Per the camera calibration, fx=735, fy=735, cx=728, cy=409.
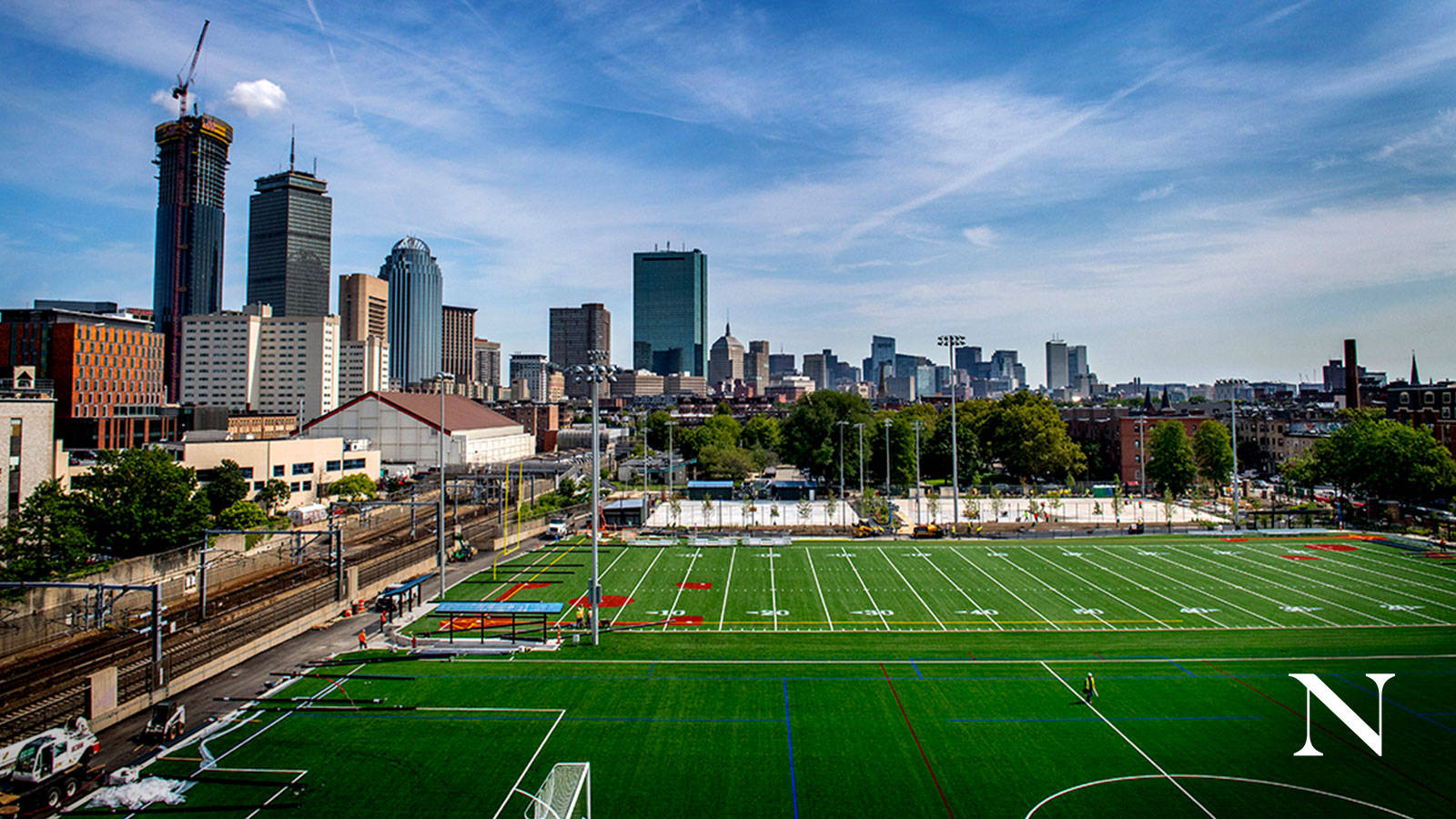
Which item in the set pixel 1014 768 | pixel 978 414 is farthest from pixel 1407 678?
pixel 978 414

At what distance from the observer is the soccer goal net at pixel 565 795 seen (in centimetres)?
1386

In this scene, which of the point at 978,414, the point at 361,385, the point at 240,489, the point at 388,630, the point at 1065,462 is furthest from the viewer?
the point at 361,385

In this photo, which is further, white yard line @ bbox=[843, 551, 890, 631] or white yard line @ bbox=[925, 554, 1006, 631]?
white yard line @ bbox=[843, 551, 890, 631]

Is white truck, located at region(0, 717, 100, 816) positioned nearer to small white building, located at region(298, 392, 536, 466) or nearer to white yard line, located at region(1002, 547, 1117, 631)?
white yard line, located at region(1002, 547, 1117, 631)

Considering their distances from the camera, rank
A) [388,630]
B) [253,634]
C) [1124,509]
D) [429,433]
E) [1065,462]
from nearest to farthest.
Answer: [253,634], [388,630], [1124,509], [1065,462], [429,433]

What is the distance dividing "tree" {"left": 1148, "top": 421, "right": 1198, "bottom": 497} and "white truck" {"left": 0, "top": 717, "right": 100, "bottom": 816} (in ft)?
250

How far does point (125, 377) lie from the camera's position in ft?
292

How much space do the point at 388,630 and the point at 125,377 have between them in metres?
88.0

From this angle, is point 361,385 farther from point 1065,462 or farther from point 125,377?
point 1065,462

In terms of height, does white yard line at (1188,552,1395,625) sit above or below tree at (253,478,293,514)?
below

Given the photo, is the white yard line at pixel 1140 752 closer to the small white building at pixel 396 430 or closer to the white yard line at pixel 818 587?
the white yard line at pixel 818 587

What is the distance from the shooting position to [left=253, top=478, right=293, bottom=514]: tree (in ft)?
181

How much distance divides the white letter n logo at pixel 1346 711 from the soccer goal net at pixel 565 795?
634 inches

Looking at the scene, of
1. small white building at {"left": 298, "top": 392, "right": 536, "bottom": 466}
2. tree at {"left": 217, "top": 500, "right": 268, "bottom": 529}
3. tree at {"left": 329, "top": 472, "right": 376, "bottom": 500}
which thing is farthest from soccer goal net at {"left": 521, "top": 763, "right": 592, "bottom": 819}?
small white building at {"left": 298, "top": 392, "right": 536, "bottom": 466}
